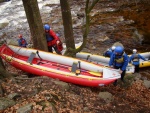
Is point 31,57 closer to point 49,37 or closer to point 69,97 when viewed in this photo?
point 49,37

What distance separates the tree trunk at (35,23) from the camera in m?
7.91

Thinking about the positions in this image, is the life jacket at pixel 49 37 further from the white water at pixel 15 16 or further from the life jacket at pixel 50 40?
the white water at pixel 15 16

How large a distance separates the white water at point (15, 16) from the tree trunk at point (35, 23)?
781 cm

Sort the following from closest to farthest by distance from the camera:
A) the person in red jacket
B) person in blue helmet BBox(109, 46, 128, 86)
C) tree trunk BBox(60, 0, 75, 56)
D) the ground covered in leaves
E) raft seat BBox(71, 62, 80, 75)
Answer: the ground covered in leaves → person in blue helmet BBox(109, 46, 128, 86) → raft seat BBox(71, 62, 80, 75) → tree trunk BBox(60, 0, 75, 56) → the person in red jacket

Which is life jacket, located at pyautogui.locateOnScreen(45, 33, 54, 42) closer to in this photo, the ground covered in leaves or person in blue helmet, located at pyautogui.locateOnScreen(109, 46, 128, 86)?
the ground covered in leaves

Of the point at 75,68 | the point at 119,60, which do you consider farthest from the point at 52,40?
the point at 119,60

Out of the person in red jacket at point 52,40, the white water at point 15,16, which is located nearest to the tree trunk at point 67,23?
the person in red jacket at point 52,40

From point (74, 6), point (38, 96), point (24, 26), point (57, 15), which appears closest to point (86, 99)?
point (38, 96)

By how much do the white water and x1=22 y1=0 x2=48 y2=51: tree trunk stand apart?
307 inches

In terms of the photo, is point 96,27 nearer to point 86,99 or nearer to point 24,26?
point 24,26

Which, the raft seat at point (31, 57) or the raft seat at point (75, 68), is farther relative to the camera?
the raft seat at point (31, 57)

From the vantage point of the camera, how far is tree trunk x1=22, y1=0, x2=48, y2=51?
791 cm

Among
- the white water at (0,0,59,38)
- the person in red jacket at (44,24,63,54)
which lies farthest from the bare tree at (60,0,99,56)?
the white water at (0,0,59,38)

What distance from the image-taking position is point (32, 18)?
8180 millimetres
